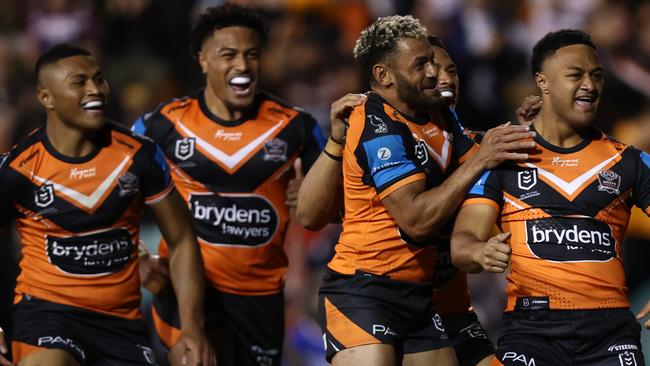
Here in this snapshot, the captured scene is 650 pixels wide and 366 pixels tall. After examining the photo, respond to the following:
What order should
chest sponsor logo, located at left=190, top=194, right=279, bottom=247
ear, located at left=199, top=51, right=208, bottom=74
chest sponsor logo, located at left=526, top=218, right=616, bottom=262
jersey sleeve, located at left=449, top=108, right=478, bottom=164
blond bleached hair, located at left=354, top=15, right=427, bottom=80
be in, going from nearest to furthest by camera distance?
chest sponsor logo, located at left=526, top=218, right=616, bottom=262, blond bleached hair, located at left=354, top=15, right=427, bottom=80, jersey sleeve, located at left=449, top=108, right=478, bottom=164, chest sponsor logo, located at left=190, top=194, right=279, bottom=247, ear, located at left=199, top=51, right=208, bottom=74

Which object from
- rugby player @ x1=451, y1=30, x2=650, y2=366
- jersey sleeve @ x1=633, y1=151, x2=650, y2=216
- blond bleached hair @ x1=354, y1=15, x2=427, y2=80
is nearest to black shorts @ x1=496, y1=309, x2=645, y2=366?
rugby player @ x1=451, y1=30, x2=650, y2=366

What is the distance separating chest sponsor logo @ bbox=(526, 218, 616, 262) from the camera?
5.89 metres

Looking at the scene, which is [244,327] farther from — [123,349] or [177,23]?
[177,23]

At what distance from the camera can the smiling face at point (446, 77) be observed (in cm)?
670

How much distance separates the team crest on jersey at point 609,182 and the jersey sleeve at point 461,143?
0.76 metres

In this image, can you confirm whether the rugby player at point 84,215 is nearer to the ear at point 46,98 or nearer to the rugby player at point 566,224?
the ear at point 46,98

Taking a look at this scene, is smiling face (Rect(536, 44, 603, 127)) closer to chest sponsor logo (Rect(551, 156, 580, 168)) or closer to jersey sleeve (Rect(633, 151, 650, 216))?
chest sponsor logo (Rect(551, 156, 580, 168))

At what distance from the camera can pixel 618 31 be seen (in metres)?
11.0

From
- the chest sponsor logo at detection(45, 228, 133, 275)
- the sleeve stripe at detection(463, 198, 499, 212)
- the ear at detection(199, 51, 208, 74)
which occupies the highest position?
the ear at detection(199, 51, 208, 74)

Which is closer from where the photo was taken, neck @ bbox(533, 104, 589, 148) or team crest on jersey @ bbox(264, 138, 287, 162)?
neck @ bbox(533, 104, 589, 148)

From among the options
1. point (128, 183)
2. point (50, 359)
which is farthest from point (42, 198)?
point (50, 359)

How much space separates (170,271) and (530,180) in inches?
93.0

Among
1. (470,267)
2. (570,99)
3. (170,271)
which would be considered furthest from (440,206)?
(170,271)

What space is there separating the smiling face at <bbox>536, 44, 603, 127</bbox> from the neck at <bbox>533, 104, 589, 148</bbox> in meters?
0.03
